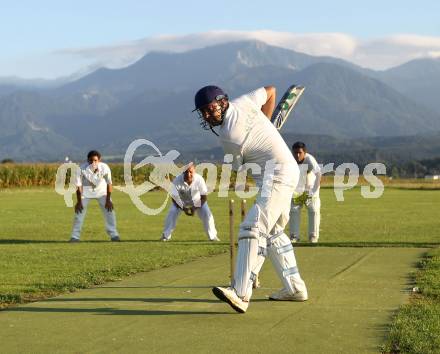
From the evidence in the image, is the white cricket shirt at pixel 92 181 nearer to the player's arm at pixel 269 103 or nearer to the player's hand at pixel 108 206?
the player's hand at pixel 108 206

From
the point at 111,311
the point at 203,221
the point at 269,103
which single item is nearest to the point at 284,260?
the point at 269,103

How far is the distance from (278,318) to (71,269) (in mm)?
5541

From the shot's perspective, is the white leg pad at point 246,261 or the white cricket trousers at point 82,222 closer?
the white leg pad at point 246,261

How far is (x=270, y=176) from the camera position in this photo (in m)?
9.55

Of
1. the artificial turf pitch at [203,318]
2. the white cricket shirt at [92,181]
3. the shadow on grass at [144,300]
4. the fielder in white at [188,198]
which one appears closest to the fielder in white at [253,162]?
the artificial turf pitch at [203,318]

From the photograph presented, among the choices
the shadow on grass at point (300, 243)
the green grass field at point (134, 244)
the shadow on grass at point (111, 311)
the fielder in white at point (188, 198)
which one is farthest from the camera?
the fielder in white at point (188, 198)

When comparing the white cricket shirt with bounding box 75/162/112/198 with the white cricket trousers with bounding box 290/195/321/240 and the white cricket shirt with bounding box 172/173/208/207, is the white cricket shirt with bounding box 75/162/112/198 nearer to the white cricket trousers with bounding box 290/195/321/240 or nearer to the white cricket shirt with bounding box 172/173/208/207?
the white cricket shirt with bounding box 172/173/208/207

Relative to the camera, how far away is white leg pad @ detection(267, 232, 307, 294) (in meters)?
9.93

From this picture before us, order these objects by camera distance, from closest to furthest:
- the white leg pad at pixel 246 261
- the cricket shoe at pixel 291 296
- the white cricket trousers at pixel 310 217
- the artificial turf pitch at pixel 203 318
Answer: the artificial turf pitch at pixel 203 318 < the white leg pad at pixel 246 261 < the cricket shoe at pixel 291 296 < the white cricket trousers at pixel 310 217

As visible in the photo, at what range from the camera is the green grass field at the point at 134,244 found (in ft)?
37.7

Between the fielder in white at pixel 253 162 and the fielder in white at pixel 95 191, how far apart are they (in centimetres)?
1106

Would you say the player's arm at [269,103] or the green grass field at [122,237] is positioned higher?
the player's arm at [269,103]

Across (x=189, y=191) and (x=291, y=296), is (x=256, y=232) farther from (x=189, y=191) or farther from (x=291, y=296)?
(x=189, y=191)

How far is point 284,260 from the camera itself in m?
9.98
